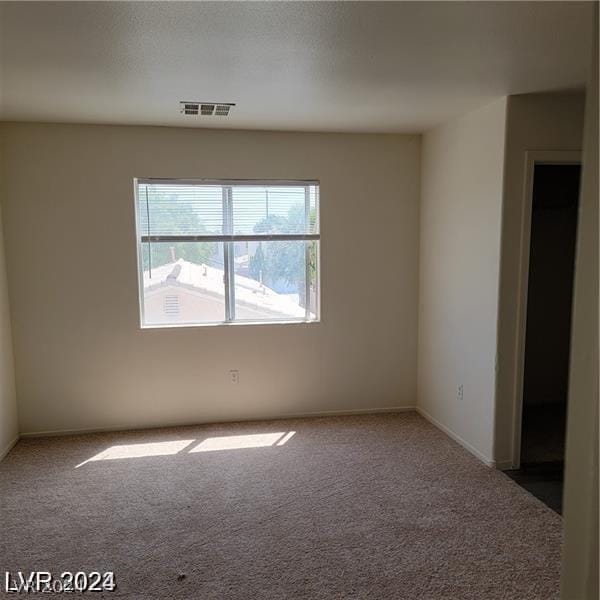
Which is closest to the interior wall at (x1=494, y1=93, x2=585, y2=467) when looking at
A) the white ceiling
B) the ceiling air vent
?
the white ceiling

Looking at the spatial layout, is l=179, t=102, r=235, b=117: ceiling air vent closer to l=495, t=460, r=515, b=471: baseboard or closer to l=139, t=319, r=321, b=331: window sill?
l=139, t=319, r=321, b=331: window sill

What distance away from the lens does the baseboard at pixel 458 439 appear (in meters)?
3.30

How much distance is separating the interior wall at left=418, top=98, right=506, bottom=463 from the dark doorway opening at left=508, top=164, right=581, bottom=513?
85cm

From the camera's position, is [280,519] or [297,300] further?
[297,300]

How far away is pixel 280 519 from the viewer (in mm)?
2670

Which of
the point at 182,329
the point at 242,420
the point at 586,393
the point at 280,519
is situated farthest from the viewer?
the point at 242,420

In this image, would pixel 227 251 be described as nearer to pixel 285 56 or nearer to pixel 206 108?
pixel 206 108

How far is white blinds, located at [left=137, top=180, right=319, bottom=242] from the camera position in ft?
12.9

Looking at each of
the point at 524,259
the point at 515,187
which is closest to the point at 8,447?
the point at 524,259

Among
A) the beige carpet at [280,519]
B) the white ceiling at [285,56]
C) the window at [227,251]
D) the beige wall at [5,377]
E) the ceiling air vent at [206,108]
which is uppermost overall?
the ceiling air vent at [206,108]

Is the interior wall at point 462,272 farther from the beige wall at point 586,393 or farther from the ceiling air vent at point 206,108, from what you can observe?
the beige wall at point 586,393

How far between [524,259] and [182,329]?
267 centimetres

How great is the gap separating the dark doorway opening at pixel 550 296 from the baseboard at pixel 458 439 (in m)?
0.73

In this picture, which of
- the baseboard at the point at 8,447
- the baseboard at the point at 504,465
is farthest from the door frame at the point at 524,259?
the baseboard at the point at 8,447
